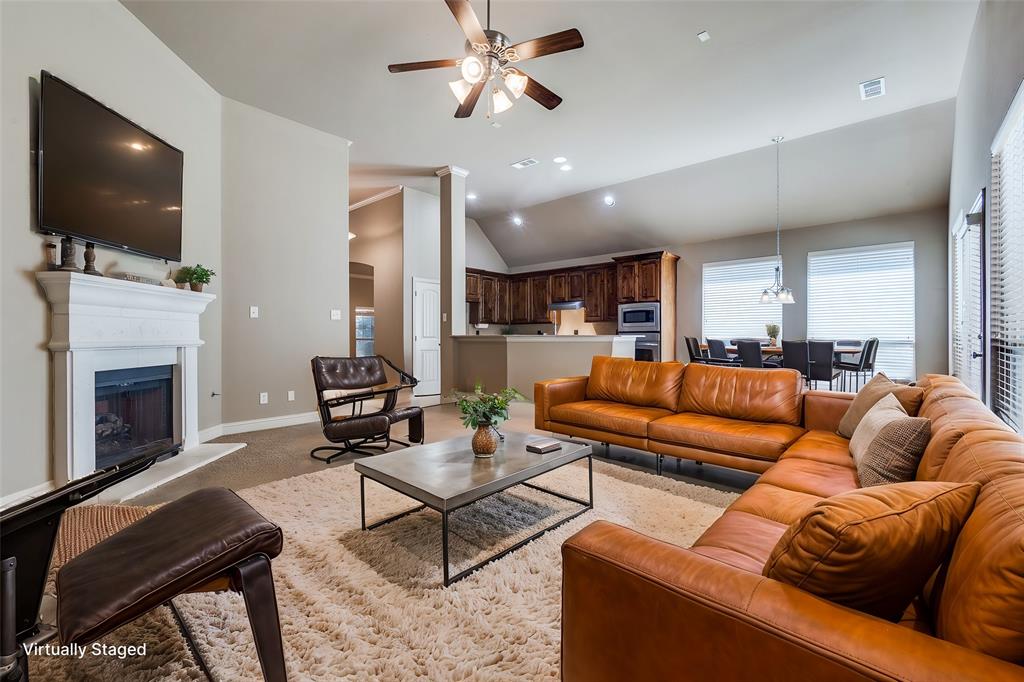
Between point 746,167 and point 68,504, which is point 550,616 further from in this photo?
point 746,167

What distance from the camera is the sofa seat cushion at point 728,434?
267 centimetres

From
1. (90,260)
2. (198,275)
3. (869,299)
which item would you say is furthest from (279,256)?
(869,299)

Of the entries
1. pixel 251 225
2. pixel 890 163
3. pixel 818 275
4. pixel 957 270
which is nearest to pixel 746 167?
pixel 890 163

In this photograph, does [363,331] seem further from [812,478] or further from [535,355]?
[812,478]

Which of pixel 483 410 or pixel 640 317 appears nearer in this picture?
pixel 483 410

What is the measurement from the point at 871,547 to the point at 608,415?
2.60 m

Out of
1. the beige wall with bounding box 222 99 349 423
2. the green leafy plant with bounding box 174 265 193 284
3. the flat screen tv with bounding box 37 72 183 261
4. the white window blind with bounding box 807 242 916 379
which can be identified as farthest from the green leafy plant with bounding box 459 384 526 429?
the white window blind with bounding box 807 242 916 379

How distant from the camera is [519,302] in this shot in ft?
32.8

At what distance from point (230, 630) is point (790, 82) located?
5.59 metres

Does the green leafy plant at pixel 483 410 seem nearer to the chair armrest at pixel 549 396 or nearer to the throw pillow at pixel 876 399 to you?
the chair armrest at pixel 549 396

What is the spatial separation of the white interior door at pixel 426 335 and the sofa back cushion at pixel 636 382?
3932 mm

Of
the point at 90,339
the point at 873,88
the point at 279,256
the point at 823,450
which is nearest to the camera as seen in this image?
the point at 823,450

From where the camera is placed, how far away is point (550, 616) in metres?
1.61

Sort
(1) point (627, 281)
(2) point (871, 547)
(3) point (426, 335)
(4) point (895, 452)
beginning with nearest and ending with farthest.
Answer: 1. (2) point (871, 547)
2. (4) point (895, 452)
3. (3) point (426, 335)
4. (1) point (627, 281)
